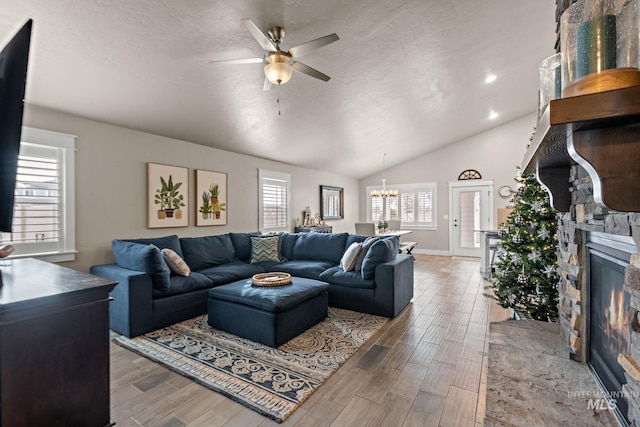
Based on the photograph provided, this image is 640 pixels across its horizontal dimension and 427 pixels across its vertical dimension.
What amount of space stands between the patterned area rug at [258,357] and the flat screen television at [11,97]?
1824 millimetres

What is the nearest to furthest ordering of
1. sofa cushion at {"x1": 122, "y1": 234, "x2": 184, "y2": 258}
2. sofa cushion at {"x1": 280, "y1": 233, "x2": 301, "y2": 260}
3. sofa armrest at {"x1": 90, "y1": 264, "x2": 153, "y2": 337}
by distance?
sofa armrest at {"x1": 90, "y1": 264, "x2": 153, "y2": 337} → sofa cushion at {"x1": 122, "y1": 234, "x2": 184, "y2": 258} → sofa cushion at {"x1": 280, "y1": 233, "x2": 301, "y2": 260}

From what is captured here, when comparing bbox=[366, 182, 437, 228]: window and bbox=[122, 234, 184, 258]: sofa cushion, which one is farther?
bbox=[366, 182, 437, 228]: window

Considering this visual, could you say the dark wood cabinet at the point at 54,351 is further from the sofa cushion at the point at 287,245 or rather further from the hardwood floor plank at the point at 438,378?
the sofa cushion at the point at 287,245

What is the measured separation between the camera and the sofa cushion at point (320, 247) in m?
4.80

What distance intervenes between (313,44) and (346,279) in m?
2.71

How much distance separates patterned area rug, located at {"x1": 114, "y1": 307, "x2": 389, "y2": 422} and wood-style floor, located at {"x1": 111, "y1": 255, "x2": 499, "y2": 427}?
0.24 ft

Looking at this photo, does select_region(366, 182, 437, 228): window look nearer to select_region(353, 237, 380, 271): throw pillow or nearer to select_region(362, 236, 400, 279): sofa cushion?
select_region(353, 237, 380, 271): throw pillow

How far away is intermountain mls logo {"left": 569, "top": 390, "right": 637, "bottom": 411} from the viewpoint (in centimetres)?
145

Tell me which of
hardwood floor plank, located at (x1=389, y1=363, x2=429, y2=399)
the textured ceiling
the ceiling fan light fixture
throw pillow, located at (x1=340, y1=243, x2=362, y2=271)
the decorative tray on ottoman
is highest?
the textured ceiling

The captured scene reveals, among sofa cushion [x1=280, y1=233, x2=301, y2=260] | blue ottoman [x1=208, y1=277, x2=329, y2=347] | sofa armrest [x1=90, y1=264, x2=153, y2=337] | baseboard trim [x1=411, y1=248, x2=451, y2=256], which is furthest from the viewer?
baseboard trim [x1=411, y1=248, x2=451, y2=256]

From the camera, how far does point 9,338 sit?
1104mm

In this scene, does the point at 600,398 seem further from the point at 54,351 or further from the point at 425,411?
the point at 54,351

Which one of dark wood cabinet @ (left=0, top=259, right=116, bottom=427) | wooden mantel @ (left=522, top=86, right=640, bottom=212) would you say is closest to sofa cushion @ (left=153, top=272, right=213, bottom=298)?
dark wood cabinet @ (left=0, top=259, right=116, bottom=427)

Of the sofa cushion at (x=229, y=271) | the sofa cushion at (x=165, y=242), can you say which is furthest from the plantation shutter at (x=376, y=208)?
the sofa cushion at (x=165, y=242)
